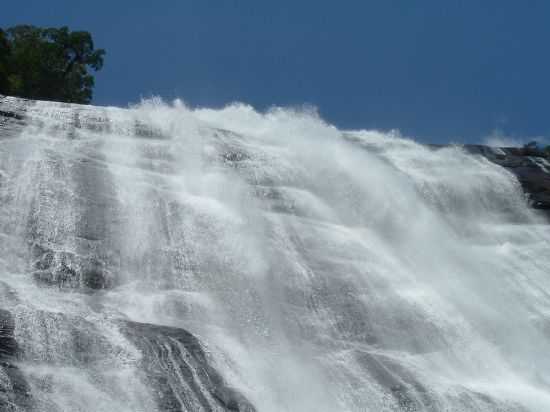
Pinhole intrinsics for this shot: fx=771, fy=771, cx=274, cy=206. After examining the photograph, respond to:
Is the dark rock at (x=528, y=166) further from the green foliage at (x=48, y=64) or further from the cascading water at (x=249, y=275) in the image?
the green foliage at (x=48, y=64)

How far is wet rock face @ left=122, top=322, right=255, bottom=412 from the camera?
37.9 ft

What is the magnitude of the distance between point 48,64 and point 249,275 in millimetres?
27360

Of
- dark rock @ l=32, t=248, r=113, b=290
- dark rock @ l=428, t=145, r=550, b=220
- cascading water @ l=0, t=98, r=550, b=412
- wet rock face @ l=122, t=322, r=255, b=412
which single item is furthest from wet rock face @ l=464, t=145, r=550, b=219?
wet rock face @ l=122, t=322, r=255, b=412

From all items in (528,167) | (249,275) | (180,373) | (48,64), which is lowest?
(180,373)

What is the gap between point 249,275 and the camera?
53.6 ft

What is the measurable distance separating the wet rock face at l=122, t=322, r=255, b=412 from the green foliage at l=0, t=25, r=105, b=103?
84.4 feet

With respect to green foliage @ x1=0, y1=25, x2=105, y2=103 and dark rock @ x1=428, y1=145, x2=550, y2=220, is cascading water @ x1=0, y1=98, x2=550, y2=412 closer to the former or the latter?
dark rock @ x1=428, y1=145, x2=550, y2=220

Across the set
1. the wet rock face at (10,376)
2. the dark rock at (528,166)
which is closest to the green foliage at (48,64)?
the dark rock at (528,166)

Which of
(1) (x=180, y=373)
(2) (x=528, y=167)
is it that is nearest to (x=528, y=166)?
(2) (x=528, y=167)

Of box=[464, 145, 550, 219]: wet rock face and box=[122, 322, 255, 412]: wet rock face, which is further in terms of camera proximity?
box=[464, 145, 550, 219]: wet rock face

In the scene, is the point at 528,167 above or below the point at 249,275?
above

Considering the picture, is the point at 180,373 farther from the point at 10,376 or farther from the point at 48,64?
the point at 48,64

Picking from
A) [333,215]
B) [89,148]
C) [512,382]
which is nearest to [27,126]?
[89,148]

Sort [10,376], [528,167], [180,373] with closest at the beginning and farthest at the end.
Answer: [10,376], [180,373], [528,167]
